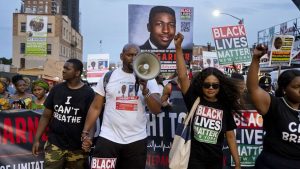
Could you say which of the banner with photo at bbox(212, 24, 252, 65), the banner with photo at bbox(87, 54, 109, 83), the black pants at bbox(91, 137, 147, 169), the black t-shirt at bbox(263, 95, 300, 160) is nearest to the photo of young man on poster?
the banner with photo at bbox(212, 24, 252, 65)

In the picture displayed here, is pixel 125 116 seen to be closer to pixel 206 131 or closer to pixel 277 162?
pixel 206 131

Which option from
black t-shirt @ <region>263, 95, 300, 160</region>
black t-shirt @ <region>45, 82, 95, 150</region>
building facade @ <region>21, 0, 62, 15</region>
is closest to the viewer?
black t-shirt @ <region>263, 95, 300, 160</region>

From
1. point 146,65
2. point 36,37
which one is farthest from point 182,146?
point 36,37

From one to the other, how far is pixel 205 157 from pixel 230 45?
26.4 ft

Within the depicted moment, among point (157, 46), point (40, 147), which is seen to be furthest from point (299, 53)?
point (40, 147)

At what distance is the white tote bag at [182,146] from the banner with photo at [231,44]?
7.81 metres

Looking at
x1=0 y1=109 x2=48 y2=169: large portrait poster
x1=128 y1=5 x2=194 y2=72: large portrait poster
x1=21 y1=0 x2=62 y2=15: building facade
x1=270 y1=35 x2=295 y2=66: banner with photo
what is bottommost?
x1=0 y1=109 x2=48 y2=169: large portrait poster

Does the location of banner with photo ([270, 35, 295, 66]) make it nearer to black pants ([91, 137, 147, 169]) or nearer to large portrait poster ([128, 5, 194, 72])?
large portrait poster ([128, 5, 194, 72])

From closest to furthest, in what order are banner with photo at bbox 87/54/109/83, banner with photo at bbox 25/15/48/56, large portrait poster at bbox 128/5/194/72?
large portrait poster at bbox 128/5/194/72, banner with photo at bbox 87/54/109/83, banner with photo at bbox 25/15/48/56

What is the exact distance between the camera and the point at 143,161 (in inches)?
176

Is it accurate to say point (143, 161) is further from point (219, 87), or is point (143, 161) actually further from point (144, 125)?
point (219, 87)

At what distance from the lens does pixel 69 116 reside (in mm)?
4820

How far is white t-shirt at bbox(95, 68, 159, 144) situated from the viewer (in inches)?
171

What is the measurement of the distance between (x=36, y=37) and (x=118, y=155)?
18.3m
